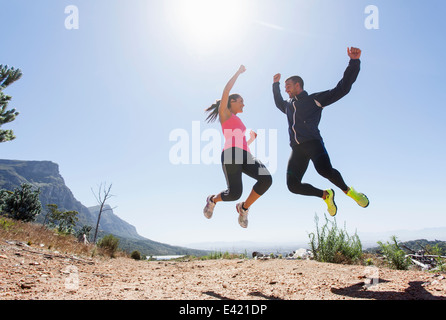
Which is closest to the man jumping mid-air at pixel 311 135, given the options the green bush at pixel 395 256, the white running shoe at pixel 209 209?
the white running shoe at pixel 209 209

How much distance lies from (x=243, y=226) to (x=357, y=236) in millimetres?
3118

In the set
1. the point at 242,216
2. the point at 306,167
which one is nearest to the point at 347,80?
the point at 306,167

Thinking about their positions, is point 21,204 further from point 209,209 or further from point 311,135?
point 311,135

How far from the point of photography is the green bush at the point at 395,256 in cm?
412

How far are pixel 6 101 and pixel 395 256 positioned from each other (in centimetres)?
1642

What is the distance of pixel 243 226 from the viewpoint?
155 inches

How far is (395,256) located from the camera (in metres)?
4.15

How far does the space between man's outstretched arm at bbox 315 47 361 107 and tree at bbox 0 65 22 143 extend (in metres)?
14.2

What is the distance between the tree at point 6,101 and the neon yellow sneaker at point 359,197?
14668 mm

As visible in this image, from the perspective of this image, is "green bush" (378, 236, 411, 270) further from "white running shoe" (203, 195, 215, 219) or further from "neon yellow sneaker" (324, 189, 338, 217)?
"white running shoe" (203, 195, 215, 219)

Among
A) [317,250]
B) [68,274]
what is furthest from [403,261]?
[68,274]

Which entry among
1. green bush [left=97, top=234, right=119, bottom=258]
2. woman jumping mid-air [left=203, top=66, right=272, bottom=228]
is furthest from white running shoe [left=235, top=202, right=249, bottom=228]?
green bush [left=97, top=234, right=119, bottom=258]

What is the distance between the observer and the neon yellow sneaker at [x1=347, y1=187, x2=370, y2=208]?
327 centimetres
